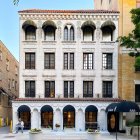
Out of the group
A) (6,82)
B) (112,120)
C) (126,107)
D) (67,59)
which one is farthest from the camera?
(6,82)

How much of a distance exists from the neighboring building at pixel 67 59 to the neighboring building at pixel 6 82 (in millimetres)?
12876

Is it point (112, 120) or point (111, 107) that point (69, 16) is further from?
point (112, 120)

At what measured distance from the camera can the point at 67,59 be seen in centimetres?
4388

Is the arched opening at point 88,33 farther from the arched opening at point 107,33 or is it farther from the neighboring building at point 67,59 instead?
the arched opening at point 107,33

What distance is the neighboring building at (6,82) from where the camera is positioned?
184ft

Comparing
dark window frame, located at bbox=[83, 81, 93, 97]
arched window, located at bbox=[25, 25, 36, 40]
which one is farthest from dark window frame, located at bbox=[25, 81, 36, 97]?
dark window frame, located at bbox=[83, 81, 93, 97]

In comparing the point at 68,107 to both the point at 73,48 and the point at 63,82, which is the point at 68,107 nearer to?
the point at 63,82

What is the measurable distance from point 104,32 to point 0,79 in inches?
753

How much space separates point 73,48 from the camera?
43844 mm

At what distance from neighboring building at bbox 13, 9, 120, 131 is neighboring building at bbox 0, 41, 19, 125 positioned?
42.2ft

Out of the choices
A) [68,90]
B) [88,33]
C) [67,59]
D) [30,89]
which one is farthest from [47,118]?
[88,33]

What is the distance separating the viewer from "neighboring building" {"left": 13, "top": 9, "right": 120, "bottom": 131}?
142ft

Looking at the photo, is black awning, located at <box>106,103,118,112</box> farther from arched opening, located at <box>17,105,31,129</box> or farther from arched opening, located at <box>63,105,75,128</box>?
arched opening, located at <box>17,105,31,129</box>

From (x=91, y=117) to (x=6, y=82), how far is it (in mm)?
22013
